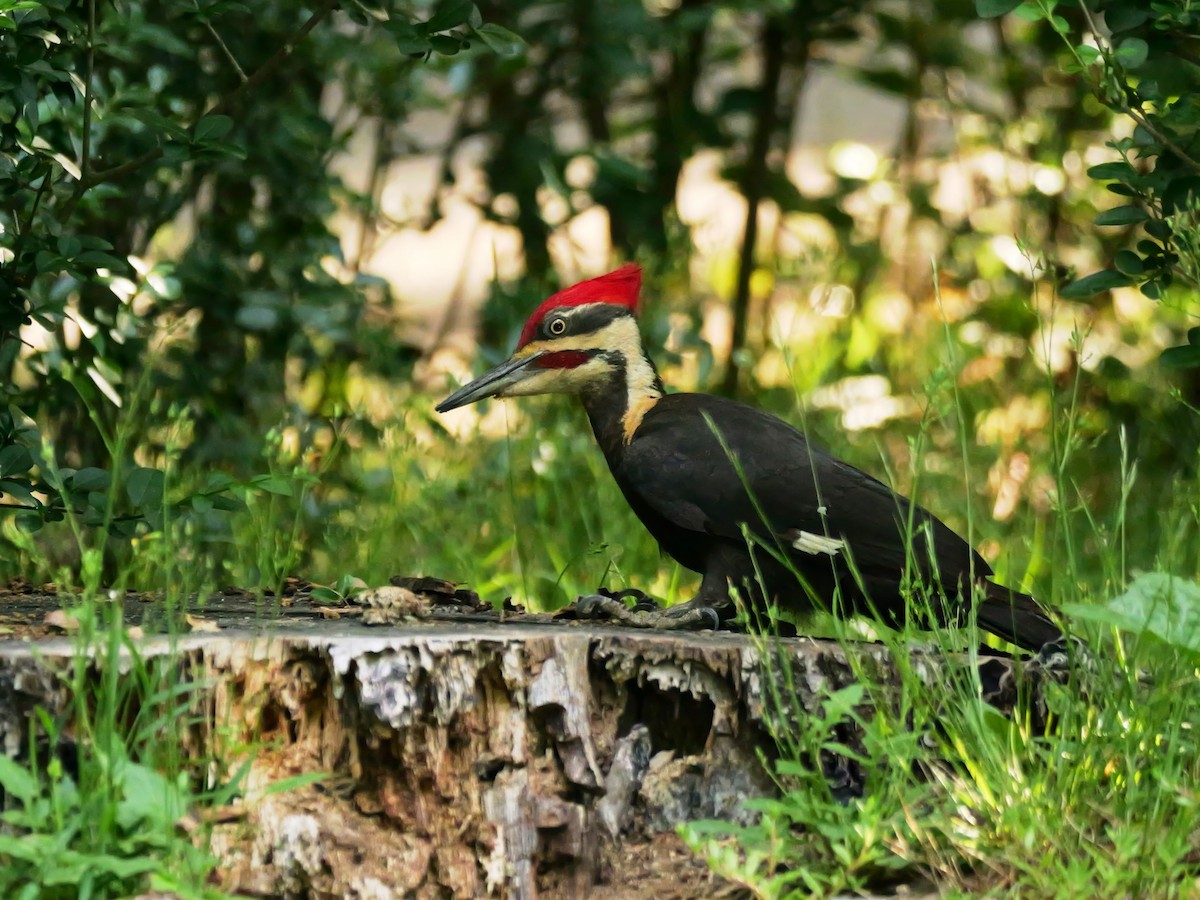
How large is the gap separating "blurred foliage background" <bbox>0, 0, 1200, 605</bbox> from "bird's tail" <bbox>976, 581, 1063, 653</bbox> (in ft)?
0.40

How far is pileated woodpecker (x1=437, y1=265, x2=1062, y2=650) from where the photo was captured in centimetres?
346

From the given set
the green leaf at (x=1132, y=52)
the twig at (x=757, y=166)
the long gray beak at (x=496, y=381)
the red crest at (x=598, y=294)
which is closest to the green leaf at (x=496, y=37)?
the red crest at (x=598, y=294)

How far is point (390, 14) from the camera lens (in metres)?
3.38

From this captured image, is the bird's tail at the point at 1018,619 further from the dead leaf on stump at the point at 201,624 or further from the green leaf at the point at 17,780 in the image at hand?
the green leaf at the point at 17,780

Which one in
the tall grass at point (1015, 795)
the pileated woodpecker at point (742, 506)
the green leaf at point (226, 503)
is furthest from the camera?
the pileated woodpecker at point (742, 506)

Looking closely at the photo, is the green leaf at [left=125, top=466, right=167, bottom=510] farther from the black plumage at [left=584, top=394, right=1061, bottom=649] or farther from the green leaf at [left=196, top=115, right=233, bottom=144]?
the black plumage at [left=584, top=394, right=1061, bottom=649]

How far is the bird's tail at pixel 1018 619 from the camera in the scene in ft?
10.8

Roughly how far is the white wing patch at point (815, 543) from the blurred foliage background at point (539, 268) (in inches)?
14.0

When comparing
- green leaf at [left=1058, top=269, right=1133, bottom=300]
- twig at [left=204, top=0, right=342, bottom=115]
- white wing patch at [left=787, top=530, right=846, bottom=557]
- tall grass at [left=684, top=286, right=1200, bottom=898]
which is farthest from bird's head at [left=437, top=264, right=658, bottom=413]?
tall grass at [left=684, top=286, right=1200, bottom=898]

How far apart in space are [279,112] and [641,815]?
8.98ft

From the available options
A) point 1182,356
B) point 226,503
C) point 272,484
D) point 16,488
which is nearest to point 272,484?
point 272,484

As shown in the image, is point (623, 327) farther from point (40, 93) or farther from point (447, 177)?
point (447, 177)

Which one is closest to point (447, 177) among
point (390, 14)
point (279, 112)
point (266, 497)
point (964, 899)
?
point (279, 112)

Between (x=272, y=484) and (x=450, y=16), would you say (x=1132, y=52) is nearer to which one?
(x=450, y=16)
